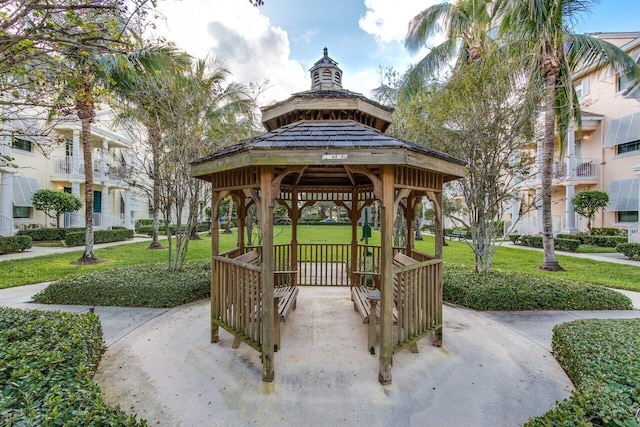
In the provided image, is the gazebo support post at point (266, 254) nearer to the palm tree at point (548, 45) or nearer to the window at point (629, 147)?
the palm tree at point (548, 45)

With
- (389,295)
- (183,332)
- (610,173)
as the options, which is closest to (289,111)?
(389,295)

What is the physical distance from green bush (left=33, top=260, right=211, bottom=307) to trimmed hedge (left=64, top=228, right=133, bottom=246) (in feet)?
35.7

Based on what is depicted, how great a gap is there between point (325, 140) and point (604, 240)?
18041 millimetres

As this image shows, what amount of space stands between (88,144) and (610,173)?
2627 centimetres

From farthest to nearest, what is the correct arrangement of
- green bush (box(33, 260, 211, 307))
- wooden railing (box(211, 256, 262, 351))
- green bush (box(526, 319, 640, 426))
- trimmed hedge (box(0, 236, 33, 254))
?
1. trimmed hedge (box(0, 236, 33, 254))
2. green bush (box(33, 260, 211, 307))
3. wooden railing (box(211, 256, 262, 351))
4. green bush (box(526, 319, 640, 426))

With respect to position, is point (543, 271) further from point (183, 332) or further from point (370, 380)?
point (183, 332)

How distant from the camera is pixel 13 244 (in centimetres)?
1192

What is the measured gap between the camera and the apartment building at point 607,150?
14.7 m

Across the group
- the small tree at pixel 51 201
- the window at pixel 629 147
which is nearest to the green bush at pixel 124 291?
the small tree at pixel 51 201

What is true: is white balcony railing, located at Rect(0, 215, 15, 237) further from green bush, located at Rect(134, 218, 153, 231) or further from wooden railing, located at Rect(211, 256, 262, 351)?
wooden railing, located at Rect(211, 256, 262, 351)

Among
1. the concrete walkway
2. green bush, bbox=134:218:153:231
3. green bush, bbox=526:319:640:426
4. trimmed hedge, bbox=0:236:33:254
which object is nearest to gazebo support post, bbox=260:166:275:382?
the concrete walkway

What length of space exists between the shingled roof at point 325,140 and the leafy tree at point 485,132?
3067 mm

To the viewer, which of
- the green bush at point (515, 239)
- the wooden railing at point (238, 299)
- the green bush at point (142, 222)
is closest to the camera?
the wooden railing at point (238, 299)

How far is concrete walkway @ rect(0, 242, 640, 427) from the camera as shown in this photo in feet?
9.00
